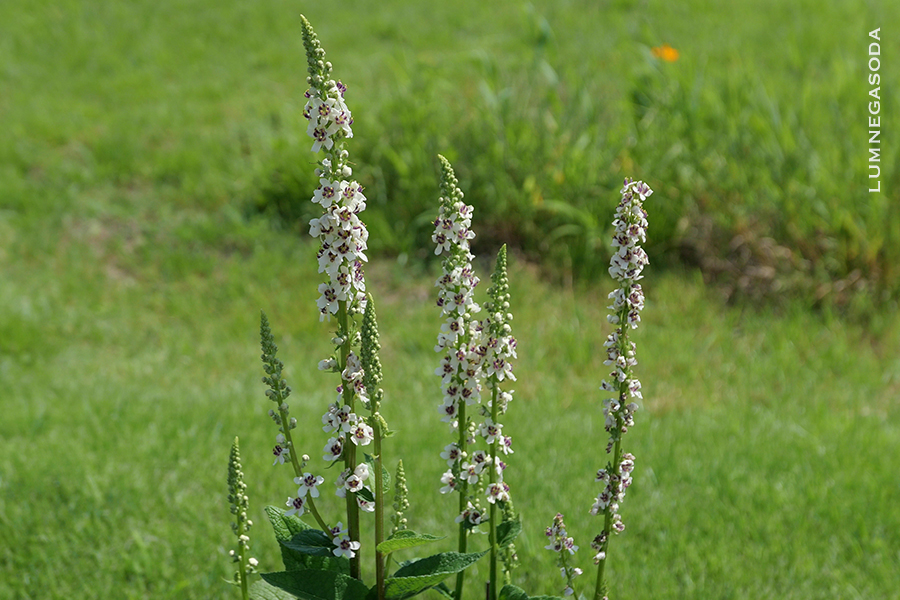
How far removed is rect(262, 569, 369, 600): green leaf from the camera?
7.10ft

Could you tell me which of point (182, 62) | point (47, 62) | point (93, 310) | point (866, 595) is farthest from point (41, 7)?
point (866, 595)

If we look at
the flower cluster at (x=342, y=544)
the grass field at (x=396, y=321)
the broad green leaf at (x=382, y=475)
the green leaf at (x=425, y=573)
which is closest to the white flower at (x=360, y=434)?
the broad green leaf at (x=382, y=475)

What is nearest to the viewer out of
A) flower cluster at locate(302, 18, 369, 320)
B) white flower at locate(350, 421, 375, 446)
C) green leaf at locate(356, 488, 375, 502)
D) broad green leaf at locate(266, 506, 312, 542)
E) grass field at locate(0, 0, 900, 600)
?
flower cluster at locate(302, 18, 369, 320)

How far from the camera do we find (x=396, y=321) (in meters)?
6.33

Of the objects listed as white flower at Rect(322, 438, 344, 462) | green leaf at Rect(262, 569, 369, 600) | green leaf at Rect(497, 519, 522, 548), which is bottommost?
green leaf at Rect(262, 569, 369, 600)

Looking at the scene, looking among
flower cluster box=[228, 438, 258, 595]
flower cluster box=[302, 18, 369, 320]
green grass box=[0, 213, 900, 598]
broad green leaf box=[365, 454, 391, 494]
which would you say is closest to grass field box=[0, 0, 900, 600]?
green grass box=[0, 213, 900, 598]

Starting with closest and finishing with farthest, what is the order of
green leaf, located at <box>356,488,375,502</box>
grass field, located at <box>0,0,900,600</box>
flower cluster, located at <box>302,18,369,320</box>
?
1. flower cluster, located at <box>302,18,369,320</box>
2. green leaf, located at <box>356,488,375,502</box>
3. grass field, located at <box>0,0,900,600</box>

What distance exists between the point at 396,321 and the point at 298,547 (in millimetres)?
4119

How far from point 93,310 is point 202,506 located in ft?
9.63

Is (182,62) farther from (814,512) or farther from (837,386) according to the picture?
(814,512)

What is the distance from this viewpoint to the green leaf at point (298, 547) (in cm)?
226

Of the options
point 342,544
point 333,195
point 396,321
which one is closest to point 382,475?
point 342,544

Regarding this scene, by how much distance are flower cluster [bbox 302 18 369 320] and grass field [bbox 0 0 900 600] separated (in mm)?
2062

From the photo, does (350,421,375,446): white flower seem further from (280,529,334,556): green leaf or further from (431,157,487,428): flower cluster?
(280,529,334,556): green leaf
